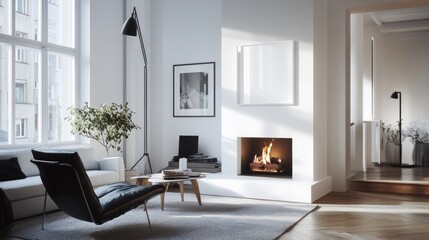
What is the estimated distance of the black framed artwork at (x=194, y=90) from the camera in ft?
23.7

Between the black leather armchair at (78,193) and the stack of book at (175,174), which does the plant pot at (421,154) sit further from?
the black leather armchair at (78,193)

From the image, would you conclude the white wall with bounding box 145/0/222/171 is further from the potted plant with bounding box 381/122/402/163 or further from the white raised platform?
the potted plant with bounding box 381/122/402/163

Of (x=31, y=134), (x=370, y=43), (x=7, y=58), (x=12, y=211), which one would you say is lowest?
(x=12, y=211)

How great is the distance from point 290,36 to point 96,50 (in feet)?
9.89

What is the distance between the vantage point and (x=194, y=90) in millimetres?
7363

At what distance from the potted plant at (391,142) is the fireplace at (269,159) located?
4.25 meters

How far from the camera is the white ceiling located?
8383 millimetres

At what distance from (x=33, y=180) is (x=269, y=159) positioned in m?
3.21

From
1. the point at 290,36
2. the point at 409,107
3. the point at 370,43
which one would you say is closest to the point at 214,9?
the point at 290,36

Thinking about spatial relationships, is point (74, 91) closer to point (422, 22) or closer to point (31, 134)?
point (31, 134)

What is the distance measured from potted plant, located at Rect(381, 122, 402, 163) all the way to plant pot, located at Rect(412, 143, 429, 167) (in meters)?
0.46

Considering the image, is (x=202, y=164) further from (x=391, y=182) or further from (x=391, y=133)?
(x=391, y=133)

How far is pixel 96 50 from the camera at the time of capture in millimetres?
6836

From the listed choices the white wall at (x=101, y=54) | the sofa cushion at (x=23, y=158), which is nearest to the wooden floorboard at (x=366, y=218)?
the sofa cushion at (x=23, y=158)
